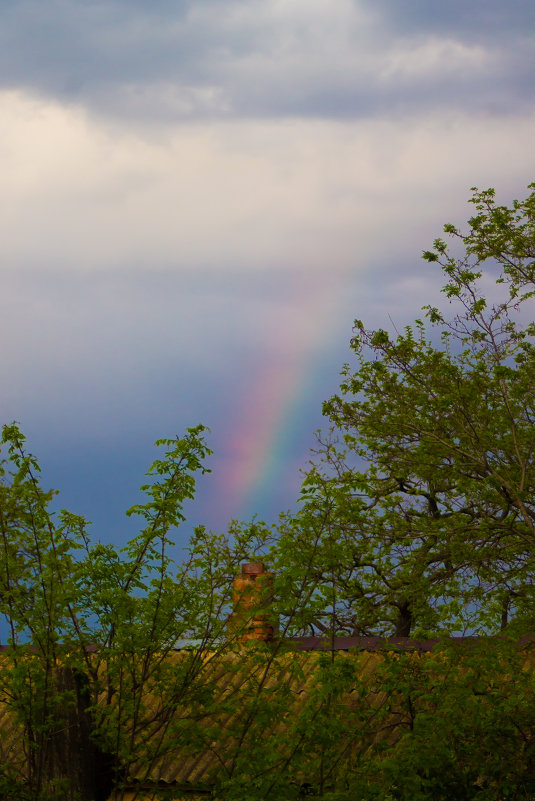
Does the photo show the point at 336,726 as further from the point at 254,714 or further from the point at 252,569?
the point at 252,569

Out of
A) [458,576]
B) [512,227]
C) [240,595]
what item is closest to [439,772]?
[240,595]

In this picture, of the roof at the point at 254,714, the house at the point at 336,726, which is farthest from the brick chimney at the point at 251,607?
the roof at the point at 254,714

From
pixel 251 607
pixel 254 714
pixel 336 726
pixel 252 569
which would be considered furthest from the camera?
pixel 252 569

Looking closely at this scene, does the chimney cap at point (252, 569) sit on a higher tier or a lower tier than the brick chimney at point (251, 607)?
higher

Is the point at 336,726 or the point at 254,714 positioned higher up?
the point at 254,714

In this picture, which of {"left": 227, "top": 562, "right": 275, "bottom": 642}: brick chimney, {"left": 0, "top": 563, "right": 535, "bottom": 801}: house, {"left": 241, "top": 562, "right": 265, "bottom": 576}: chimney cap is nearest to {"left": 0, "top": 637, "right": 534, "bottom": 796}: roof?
{"left": 0, "top": 563, "right": 535, "bottom": 801}: house

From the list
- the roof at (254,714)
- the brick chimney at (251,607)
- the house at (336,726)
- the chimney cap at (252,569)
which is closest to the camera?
the house at (336,726)

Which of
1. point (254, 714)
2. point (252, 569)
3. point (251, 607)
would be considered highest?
point (252, 569)

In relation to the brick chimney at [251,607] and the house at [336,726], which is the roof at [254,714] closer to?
the house at [336,726]

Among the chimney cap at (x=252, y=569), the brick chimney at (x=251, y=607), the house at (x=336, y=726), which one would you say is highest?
the chimney cap at (x=252, y=569)

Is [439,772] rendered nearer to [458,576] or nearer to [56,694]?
[56,694]

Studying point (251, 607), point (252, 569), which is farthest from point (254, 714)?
point (252, 569)

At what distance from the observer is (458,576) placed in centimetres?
1680

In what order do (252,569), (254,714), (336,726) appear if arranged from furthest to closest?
1. (252,569)
2. (254,714)
3. (336,726)
